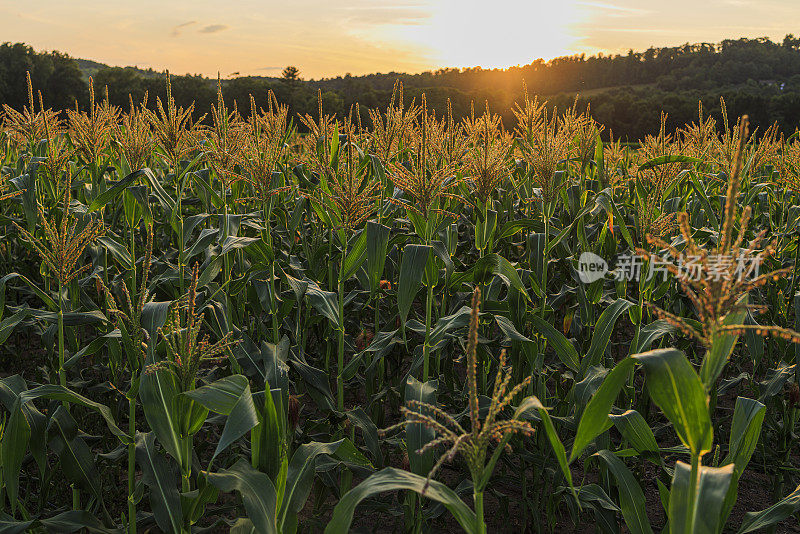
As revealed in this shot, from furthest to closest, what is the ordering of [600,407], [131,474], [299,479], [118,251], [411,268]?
[118,251]
[411,268]
[131,474]
[299,479]
[600,407]

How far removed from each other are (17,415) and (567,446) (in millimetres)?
3167

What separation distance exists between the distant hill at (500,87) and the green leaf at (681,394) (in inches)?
649

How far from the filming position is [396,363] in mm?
4742

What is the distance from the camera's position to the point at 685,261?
166cm

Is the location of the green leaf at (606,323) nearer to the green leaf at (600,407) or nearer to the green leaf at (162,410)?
the green leaf at (600,407)

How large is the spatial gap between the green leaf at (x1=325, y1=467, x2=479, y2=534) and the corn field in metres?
0.01

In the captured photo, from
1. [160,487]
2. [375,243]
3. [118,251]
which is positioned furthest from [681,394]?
[118,251]

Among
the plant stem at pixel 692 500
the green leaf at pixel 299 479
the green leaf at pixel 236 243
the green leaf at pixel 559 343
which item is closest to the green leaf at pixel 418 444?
the green leaf at pixel 299 479

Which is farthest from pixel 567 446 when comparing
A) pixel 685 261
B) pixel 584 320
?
pixel 685 261

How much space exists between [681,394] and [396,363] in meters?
3.18

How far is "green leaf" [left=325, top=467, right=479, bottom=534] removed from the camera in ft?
5.83

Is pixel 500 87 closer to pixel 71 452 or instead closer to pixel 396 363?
pixel 396 363

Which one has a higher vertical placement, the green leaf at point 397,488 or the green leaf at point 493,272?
the green leaf at point 493,272

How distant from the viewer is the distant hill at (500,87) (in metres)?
30.2
